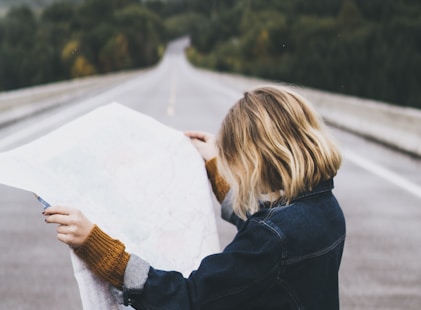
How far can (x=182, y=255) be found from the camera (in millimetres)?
Result: 1999

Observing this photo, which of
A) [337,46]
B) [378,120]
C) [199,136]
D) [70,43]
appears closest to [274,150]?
[199,136]

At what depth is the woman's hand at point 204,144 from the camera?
95.2 inches

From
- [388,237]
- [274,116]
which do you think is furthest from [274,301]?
[388,237]

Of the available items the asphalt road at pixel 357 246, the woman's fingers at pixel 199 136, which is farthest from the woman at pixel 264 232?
the asphalt road at pixel 357 246

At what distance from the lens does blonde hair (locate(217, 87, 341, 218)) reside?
180 centimetres

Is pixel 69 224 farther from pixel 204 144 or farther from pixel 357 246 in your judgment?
pixel 357 246

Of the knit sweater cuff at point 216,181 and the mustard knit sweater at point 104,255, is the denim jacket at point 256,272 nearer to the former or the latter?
the mustard knit sweater at point 104,255

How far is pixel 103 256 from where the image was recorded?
1.70 m

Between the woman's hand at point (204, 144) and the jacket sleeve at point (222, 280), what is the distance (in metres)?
0.71

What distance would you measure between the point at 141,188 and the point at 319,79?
33.1 m

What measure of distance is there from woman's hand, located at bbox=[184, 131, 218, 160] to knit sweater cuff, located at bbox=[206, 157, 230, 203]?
36mm

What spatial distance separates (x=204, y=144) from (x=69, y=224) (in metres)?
0.87

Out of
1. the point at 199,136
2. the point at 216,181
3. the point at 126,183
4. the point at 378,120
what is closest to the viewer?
the point at 126,183

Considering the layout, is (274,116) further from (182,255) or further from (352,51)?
(352,51)
